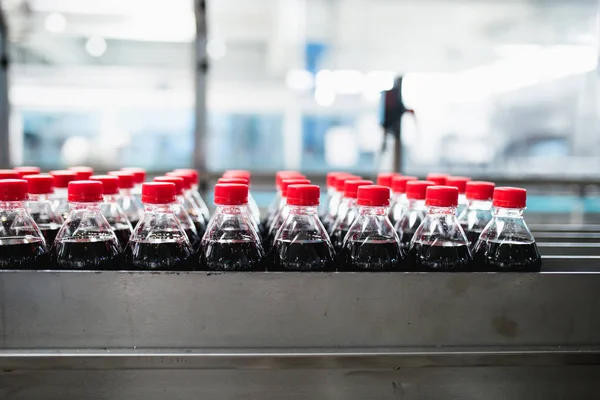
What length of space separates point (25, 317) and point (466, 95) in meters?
6.21

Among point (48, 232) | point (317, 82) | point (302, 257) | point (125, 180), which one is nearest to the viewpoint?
point (302, 257)

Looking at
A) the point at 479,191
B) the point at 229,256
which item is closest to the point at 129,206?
the point at 229,256

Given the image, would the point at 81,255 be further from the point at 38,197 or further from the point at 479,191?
the point at 479,191

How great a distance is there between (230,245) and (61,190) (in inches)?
17.7

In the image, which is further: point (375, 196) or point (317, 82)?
point (317, 82)

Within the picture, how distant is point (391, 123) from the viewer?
2.38m

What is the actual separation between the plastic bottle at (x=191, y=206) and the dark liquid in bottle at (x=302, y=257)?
14.4 inches

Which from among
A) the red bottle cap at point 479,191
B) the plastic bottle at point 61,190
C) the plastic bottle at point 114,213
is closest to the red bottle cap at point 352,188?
the red bottle cap at point 479,191

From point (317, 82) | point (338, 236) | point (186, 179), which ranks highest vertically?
point (317, 82)

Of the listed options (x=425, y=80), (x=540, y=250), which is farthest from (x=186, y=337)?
(x=425, y=80)

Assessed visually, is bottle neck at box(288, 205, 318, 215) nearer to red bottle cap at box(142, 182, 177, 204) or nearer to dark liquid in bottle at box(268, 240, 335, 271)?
dark liquid in bottle at box(268, 240, 335, 271)

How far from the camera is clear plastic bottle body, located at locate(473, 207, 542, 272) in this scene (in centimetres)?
102

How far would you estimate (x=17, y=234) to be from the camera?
3.15 ft

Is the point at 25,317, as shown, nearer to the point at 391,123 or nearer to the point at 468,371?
the point at 468,371
